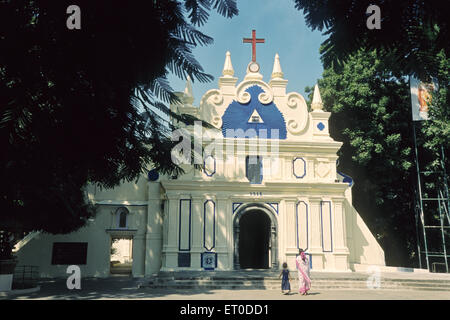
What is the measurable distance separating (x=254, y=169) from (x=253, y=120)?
2595mm

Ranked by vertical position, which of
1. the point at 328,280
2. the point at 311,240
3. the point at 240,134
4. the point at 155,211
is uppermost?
the point at 240,134

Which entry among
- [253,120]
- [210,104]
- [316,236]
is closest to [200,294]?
[316,236]

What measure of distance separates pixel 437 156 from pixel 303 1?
81.8ft

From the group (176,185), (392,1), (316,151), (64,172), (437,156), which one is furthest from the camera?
(437,156)

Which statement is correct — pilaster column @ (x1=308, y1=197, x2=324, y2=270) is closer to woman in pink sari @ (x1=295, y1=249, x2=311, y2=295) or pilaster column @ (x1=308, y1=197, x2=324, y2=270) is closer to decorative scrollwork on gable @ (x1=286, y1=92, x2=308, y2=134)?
decorative scrollwork on gable @ (x1=286, y1=92, x2=308, y2=134)

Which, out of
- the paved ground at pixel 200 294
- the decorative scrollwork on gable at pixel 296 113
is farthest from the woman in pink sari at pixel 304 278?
the decorative scrollwork on gable at pixel 296 113

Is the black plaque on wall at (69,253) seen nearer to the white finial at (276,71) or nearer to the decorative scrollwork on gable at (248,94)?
the decorative scrollwork on gable at (248,94)

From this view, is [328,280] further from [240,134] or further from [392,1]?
[392,1]

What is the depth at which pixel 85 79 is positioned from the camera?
1.65m

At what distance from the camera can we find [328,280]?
16.5 m

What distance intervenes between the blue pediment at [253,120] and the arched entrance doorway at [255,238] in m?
3.79

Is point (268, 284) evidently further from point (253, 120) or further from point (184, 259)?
point (253, 120)

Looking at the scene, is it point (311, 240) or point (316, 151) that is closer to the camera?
point (311, 240)

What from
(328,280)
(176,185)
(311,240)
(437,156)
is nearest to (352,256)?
(311,240)
